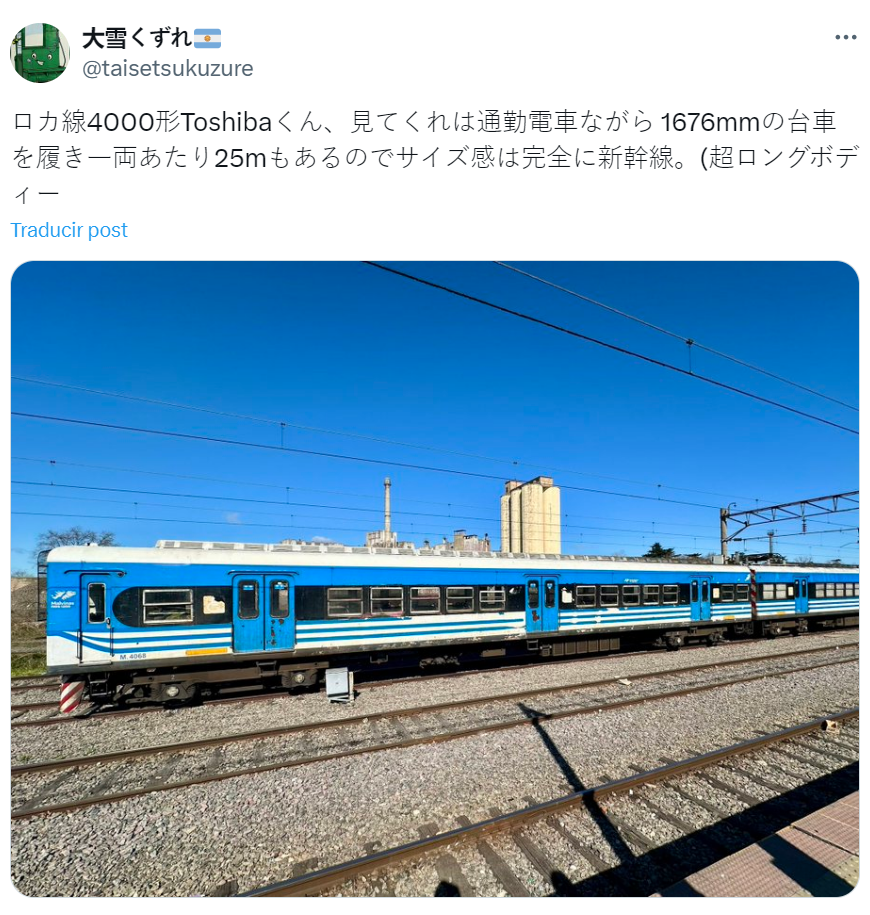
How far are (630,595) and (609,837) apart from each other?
11537 millimetres

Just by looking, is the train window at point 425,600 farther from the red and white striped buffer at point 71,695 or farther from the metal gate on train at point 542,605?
the red and white striped buffer at point 71,695

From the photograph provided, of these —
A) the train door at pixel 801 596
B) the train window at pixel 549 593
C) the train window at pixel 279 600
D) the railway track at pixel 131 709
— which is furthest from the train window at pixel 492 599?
the train door at pixel 801 596

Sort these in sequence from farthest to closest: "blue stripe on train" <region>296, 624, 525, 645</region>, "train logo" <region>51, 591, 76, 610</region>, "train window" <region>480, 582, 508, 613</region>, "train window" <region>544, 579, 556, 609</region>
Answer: "train window" <region>544, 579, 556, 609</region>, "train window" <region>480, 582, 508, 613</region>, "blue stripe on train" <region>296, 624, 525, 645</region>, "train logo" <region>51, 591, 76, 610</region>

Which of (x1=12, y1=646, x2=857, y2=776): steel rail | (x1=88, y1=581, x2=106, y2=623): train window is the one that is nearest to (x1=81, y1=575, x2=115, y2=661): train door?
(x1=88, y1=581, x2=106, y2=623): train window

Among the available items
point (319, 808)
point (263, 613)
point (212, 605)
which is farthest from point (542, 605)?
point (319, 808)

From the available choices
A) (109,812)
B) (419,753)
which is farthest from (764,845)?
(109,812)

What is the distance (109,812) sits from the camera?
621 centimetres

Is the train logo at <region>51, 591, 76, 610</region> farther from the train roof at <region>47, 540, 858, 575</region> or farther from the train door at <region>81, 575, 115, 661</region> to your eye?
the train roof at <region>47, 540, 858, 575</region>

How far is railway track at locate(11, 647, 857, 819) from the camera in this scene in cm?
684

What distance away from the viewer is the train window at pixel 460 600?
12977 millimetres

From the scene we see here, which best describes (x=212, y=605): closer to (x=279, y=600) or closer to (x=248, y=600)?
(x=248, y=600)

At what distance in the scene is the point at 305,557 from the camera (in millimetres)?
11375
